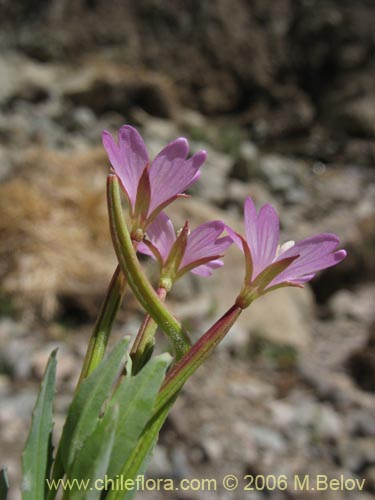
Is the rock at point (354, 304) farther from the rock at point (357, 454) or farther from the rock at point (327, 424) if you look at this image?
the rock at point (357, 454)

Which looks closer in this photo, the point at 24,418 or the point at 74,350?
the point at 24,418

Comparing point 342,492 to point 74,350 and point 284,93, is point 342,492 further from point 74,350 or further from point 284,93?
point 284,93

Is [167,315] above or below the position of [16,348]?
above

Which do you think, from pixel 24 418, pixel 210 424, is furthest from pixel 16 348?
pixel 210 424

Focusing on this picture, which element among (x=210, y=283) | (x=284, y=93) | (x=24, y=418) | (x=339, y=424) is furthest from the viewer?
(x=284, y=93)

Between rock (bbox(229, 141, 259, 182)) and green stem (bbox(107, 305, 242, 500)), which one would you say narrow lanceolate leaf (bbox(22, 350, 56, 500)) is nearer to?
green stem (bbox(107, 305, 242, 500))

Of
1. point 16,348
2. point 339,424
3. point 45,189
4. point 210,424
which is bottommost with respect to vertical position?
point 339,424

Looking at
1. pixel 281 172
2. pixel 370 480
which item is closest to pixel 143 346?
pixel 370 480

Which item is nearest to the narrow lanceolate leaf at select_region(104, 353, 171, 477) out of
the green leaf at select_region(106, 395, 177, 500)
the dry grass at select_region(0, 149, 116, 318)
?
the green leaf at select_region(106, 395, 177, 500)
